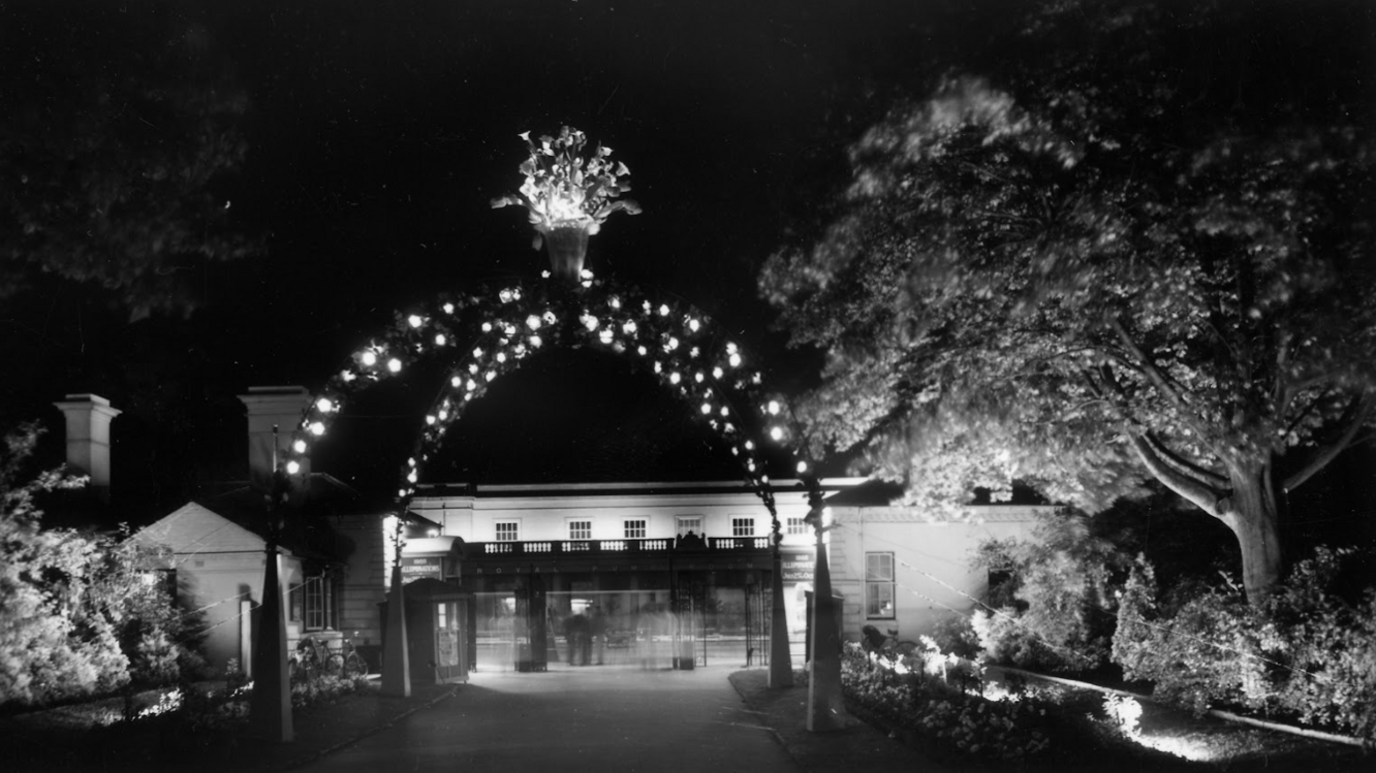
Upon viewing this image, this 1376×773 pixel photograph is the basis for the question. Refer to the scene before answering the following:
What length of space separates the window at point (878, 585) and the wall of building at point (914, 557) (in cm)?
12

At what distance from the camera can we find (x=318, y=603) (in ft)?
112

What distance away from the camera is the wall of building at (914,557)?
111ft

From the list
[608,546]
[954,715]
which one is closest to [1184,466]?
[954,715]

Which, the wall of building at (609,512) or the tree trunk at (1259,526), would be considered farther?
the wall of building at (609,512)

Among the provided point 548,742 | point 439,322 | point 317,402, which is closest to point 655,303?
point 439,322

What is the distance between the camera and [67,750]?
626 inches

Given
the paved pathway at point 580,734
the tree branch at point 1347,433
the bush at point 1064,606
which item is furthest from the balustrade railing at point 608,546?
the tree branch at point 1347,433

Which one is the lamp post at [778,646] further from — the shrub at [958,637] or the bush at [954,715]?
the shrub at [958,637]

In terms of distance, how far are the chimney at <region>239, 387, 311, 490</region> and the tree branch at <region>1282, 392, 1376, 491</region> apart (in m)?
22.8

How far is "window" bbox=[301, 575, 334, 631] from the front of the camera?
109 ft

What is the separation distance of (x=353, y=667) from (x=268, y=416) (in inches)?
355

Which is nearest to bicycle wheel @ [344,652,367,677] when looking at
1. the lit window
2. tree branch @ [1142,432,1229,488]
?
the lit window

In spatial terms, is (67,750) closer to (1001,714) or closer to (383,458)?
(1001,714)

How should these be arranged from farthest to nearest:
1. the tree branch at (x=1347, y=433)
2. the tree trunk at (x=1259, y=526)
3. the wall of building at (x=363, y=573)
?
the wall of building at (x=363, y=573), the tree trunk at (x=1259, y=526), the tree branch at (x=1347, y=433)
